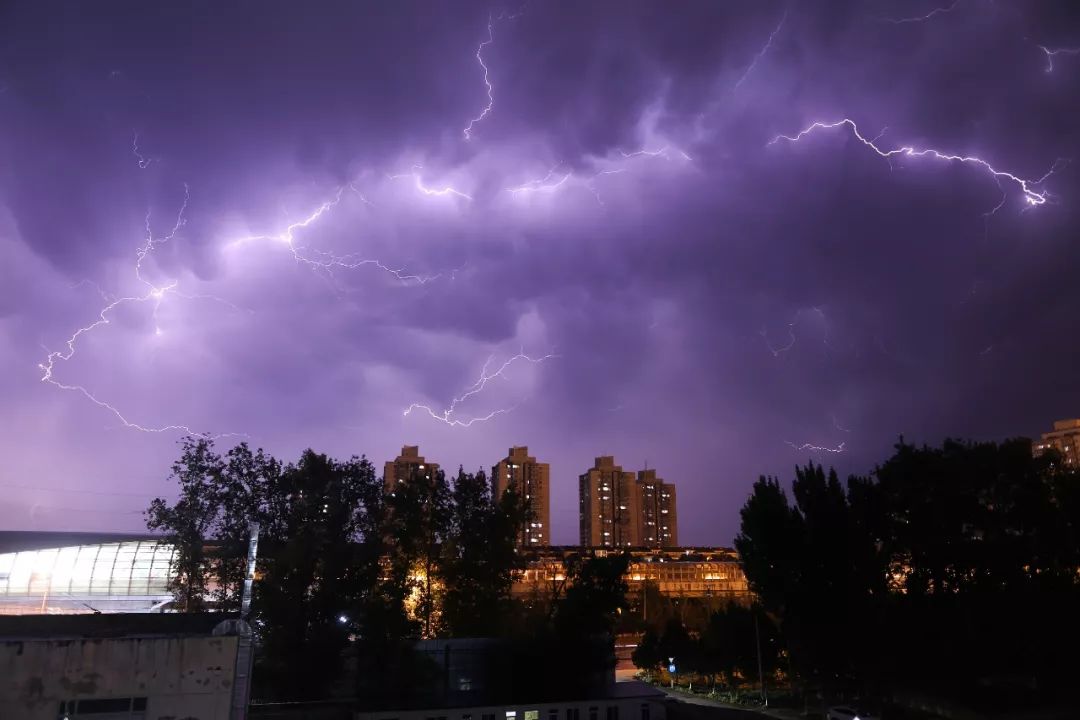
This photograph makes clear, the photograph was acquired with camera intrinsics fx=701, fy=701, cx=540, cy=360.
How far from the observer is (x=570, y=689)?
30250 mm

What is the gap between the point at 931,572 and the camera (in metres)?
34.3

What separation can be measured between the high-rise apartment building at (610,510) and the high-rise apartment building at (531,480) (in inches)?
421

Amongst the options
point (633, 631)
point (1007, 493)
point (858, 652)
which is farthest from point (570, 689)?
point (633, 631)

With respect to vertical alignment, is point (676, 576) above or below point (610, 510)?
below

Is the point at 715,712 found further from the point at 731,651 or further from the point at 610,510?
the point at 610,510

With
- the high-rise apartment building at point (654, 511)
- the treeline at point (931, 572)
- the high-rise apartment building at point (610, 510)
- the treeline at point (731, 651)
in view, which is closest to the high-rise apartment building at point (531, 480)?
the high-rise apartment building at point (610, 510)

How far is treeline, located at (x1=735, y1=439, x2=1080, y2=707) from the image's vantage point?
3030 cm

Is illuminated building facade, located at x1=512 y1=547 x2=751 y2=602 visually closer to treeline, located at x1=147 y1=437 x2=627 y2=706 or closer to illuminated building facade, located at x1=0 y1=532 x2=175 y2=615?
treeline, located at x1=147 y1=437 x2=627 y2=706

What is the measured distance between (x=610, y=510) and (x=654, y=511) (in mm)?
11439

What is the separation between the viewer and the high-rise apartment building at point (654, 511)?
171625mm

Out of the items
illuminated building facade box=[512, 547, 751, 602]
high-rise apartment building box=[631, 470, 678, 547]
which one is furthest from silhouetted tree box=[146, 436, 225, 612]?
high-rise apartment building box=[631, 470, 678, 547]

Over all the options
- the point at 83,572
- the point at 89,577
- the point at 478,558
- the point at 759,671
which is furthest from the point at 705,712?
the point at 83,572

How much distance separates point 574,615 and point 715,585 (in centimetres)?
8948

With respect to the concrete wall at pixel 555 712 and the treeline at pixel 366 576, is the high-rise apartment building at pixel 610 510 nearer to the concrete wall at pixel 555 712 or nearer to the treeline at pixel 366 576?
the treeline at pixel 366 576
